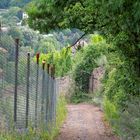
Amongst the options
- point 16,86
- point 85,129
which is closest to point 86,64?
point 85,129

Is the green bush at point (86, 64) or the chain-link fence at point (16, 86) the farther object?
the green bush at point (86, 64)

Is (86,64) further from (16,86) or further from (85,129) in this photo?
(16,86)

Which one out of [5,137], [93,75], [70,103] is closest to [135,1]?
[5,137]

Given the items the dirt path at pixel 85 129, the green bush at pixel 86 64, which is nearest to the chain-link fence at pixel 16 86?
the dirt path at pixel 85 129

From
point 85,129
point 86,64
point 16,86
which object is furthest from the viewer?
point 86,64

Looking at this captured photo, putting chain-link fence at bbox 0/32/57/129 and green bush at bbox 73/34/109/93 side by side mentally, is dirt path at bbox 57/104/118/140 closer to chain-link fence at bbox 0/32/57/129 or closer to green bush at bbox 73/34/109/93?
chain-link fence at bbox 0/32/57/129

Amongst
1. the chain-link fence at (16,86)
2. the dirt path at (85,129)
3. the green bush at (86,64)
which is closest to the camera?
the chain-link fence at (16,86)

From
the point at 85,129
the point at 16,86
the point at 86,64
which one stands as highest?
the point at 86,64

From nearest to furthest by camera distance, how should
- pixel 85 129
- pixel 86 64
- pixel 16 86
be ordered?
pixel 16 86 < pixel 85 129 < pixel 86 64

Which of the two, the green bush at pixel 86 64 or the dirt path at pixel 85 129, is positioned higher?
the green bush at pixel 86 64

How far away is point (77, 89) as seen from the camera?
43.1 m

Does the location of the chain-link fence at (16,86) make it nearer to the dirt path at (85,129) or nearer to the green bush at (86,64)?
the dirt path at (85,129)

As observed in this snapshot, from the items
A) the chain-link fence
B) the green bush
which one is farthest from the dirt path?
the green bush

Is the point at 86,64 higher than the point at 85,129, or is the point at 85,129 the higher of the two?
the point at 86,64
